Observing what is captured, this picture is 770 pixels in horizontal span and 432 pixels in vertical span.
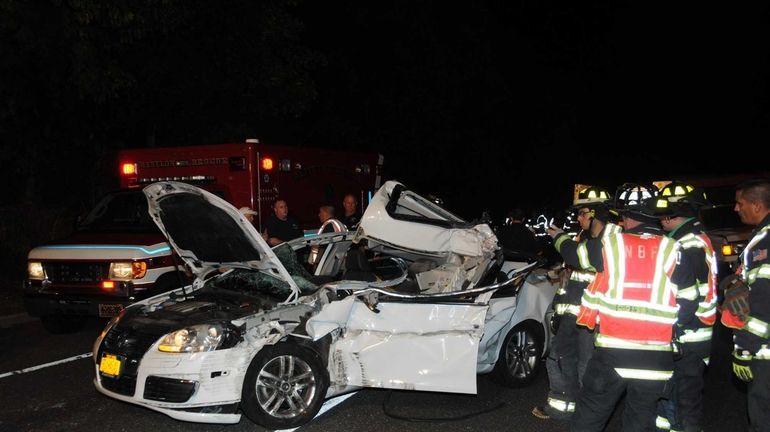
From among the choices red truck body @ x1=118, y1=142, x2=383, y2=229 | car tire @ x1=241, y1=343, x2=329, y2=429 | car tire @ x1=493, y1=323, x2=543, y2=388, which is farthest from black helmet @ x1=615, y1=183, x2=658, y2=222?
red truck body @ x1=118, y1=142, x2=383, y2=229

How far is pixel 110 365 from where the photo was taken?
15.8 ft

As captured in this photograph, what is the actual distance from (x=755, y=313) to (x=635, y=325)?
0.74 meters

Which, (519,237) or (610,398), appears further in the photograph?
(519,237)

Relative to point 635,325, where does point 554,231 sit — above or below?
above

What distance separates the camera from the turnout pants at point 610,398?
3.54 m

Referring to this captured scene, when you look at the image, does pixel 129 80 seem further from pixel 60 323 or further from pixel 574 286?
pixel 574 286

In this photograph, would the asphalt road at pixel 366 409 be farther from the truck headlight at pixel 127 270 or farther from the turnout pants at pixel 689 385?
the truck headlight at pixel 127 270

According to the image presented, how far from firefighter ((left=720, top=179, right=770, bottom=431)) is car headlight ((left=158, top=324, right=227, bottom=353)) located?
3288mm

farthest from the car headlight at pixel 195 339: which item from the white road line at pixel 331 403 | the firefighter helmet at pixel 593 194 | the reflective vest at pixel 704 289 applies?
the firefighter helmet at pixel 593 194

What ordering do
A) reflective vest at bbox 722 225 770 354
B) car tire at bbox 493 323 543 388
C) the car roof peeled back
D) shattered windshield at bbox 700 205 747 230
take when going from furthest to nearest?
1. shattered windshield at bbox 700 205 747 230
2. car tire at bbox 493 323 543 388
3. the car roof peeled back
4. reflective vest at bbox 722 225 770 354

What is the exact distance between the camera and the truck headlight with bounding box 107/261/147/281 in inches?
295

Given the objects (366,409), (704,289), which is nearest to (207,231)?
(366,409)

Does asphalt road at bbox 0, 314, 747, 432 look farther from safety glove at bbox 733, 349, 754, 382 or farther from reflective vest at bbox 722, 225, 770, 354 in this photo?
reflective vest at bbox 722, 225, 770, 354

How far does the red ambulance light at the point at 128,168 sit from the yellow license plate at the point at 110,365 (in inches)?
215
